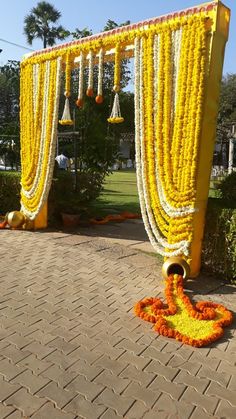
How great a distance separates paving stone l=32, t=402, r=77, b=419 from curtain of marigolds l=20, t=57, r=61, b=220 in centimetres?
514

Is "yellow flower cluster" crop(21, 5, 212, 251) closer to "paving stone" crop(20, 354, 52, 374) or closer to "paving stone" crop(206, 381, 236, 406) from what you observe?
"paving stone" crop(206, 381, 236, 406)

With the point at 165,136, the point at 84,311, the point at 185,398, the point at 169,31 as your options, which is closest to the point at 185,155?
the point at 165,136

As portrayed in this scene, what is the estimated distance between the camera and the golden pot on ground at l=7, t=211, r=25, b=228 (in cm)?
771

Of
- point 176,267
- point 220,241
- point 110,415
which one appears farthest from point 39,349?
point 220,241

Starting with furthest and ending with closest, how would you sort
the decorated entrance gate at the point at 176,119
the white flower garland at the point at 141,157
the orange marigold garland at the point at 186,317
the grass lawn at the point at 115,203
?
1. the grass lawn at the point at 115,203
2. the white flower garland at the point at 141,157
3. the decorated entrance gate at the point at 176,119
4. the orange marigold garland at the point at 186,317

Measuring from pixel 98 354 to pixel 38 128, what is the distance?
5166 millimetres

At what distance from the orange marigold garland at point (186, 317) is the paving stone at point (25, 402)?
143 cm

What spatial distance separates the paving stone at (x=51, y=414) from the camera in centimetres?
244

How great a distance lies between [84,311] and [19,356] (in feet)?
3.39

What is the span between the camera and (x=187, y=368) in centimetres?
309

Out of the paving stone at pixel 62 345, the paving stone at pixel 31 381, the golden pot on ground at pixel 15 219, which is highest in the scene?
the golden pot on ground at pixel 15 219

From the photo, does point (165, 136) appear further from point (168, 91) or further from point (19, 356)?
point (19, 356)

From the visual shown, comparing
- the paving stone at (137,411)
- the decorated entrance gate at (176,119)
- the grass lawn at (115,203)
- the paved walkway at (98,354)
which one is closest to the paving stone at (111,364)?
the paved walkway at (98,354)

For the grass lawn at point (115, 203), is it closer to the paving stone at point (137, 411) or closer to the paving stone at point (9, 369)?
A: the paving stone at point (9, 369)
